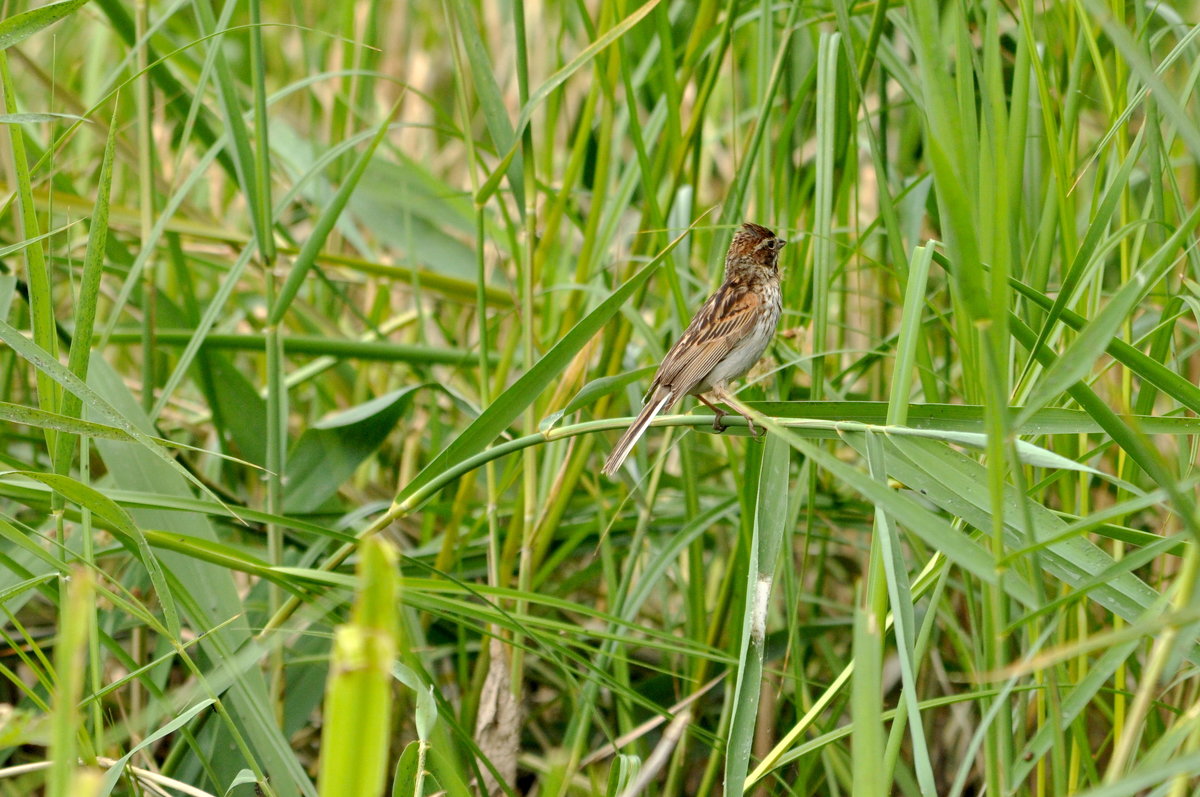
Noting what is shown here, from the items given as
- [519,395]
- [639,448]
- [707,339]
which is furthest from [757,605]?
[639,448]

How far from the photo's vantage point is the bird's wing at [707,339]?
2.75m

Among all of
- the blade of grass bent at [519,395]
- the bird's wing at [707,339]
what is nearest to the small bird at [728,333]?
the bird's wing at [707,339]

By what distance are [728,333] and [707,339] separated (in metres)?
0.14

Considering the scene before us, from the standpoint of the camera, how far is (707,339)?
9.26ft

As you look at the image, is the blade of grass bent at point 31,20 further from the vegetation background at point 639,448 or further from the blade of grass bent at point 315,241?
the blade of grass bent at point 315,241

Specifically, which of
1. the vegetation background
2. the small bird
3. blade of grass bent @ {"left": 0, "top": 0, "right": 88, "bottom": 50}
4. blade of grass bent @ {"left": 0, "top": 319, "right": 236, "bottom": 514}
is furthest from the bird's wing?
blade of grass bent @ {"left": 0, "top": 0, "right": 88, "bottom": 50}

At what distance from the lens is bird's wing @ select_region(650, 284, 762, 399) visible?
275 centimetres

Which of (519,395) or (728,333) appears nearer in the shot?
(519,395)

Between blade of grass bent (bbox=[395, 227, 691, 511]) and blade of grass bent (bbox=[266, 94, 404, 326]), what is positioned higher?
blade of grass bent (bbox=[266, 94, 404, 326])

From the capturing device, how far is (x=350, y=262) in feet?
11.5

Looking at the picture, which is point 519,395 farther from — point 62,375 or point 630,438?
point 62,375

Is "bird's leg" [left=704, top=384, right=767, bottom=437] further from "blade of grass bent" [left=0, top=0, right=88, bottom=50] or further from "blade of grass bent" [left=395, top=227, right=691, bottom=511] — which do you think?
"blade of grass bent" [left=0, top=0, right=88, bottom=50]

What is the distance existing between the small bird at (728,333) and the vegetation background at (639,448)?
0.09m

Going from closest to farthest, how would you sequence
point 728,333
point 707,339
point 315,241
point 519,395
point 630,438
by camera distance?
point 519,395, point 630,438, point 315,241, point 707,339, point 728,333
